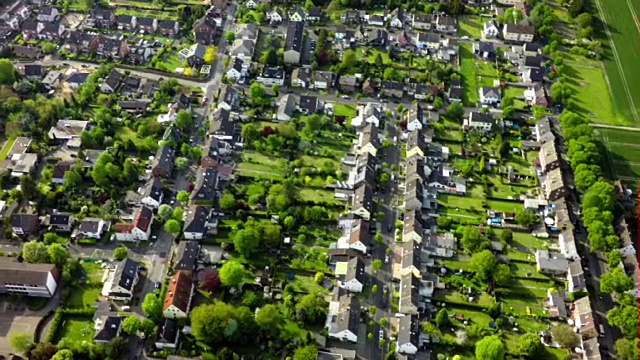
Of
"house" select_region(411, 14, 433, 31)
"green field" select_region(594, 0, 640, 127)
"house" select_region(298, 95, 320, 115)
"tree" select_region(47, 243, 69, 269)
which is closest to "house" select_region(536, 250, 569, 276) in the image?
"green field" select_region(594, 0, 640, 127)

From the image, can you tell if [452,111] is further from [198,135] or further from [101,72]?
[101,72]

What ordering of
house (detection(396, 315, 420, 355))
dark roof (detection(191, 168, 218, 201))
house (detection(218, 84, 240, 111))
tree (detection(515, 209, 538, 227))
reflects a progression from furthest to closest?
house (detection(218, 84, 240, 111)), dark roof (detection(191, 168, 218, 201)), tree (detection(515, 209, 538, 227)), house (detection(396, 315, 420, 355))

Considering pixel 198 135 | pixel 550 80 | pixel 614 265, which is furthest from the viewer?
pixel 550 80

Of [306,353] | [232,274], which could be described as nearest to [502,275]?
[306,353]

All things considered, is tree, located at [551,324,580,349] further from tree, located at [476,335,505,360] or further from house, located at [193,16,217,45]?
house, located at [193,16,217,45]

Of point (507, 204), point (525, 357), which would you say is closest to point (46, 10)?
point (507, 204)

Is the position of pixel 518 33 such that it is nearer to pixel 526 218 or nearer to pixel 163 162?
pixel 526 218
